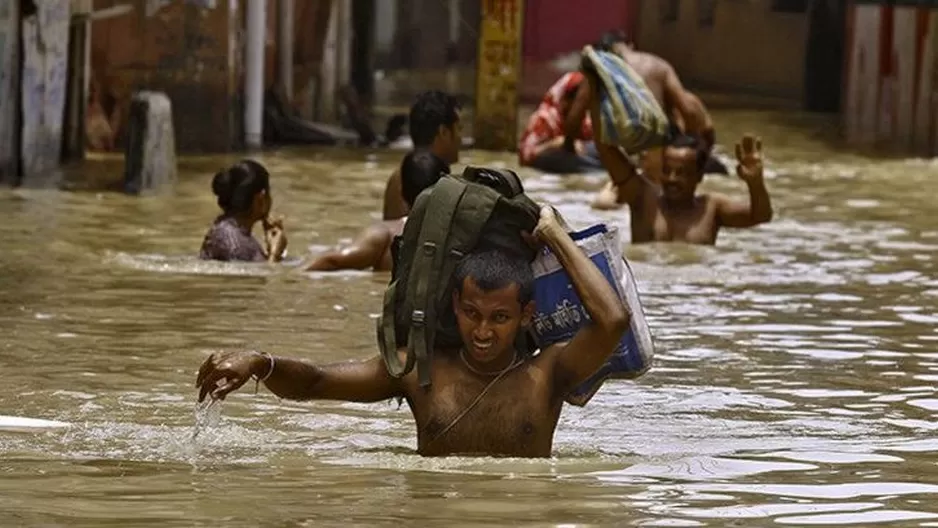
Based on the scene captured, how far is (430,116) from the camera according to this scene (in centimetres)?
1383

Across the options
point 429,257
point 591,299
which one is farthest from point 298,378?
point 591,299

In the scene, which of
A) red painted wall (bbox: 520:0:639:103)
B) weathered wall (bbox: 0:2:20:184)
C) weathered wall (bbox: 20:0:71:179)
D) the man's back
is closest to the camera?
weathered wall (bbox: 0:2:20:184)

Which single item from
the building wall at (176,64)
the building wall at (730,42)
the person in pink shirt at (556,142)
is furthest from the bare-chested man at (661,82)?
the building wall at (730,42)

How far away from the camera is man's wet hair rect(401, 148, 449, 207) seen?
12.3 meters

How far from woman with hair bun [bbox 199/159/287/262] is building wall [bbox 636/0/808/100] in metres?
20.4

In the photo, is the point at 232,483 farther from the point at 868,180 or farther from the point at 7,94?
the point at 868,180

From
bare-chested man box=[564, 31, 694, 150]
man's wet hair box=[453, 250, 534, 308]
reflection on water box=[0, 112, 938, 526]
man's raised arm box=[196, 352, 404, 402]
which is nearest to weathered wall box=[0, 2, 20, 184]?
reflection on water box=[0, 112, 938, 526]

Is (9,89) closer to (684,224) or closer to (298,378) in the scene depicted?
(684,224)

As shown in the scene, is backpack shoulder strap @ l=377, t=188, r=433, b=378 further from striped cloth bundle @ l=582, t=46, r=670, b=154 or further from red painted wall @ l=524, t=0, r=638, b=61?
red painted wall @ l=524, t=0, r=638, b=61

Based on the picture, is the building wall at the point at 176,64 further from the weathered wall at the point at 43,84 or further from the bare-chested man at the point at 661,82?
the bare-chested man at the point at 661,82

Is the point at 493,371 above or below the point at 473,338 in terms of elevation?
below

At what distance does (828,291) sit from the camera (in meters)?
13.1

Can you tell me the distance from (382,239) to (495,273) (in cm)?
556

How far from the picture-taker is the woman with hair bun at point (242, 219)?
43.5 feet
